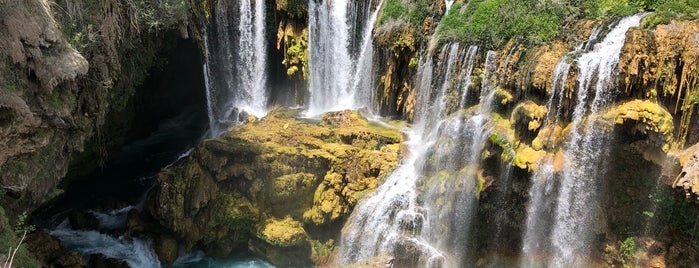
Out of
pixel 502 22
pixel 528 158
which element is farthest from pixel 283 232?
pixel 502 22

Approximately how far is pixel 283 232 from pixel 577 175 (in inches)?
322

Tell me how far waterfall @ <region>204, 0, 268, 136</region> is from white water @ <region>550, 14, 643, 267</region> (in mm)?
13941

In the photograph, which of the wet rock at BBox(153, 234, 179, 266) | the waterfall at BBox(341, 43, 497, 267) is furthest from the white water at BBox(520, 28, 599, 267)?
the wet rock at BBox(153, 234, 179, 266)

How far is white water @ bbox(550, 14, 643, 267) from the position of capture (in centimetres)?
1200

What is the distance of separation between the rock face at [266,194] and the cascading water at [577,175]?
4447mm

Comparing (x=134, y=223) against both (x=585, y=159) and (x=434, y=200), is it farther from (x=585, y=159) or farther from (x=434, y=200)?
(x=585, y=159)

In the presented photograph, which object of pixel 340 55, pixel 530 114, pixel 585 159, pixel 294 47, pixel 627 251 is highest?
pixel 294 47

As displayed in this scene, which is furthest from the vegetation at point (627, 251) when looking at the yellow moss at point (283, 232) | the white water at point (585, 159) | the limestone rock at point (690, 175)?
the yellow moss at point (283, 232)

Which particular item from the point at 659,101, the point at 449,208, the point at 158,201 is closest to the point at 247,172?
the point at 158,201

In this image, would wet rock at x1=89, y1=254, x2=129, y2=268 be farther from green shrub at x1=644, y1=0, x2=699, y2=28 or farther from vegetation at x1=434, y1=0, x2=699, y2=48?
green shrub at x1=644, y1=0, x2=699, y2=28

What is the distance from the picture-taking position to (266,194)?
15.2m

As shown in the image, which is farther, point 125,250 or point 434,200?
point 125,250

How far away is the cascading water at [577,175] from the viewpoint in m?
12.0

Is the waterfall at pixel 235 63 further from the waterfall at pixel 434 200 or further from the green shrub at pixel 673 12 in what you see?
the green shrub at pixel 673 12
